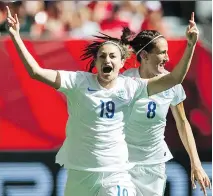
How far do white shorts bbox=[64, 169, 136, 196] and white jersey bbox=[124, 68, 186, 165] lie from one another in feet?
3.40

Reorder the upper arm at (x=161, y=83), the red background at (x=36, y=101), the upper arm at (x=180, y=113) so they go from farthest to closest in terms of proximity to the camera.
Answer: the red background at (x=36, y=101) < the upper arm at (x=180, y=113) < the upper arm at (x=161, y=83)

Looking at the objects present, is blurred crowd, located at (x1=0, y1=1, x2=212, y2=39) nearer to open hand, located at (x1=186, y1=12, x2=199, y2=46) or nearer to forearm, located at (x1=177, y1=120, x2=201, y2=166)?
forearm, located at (x1=177, y1=120, x2=201, y2=166)

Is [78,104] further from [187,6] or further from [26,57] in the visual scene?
[187,6]

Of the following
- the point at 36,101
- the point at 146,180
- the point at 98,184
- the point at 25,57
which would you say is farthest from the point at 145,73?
the point at 36,101

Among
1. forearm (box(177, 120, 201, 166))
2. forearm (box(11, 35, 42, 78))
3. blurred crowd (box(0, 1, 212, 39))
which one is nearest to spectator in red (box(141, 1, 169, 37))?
blurred crowd (box(0, 1, 212, 39))

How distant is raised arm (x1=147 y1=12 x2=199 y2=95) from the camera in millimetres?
5527

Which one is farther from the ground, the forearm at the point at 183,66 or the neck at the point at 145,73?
the forearm at the point at 183,66

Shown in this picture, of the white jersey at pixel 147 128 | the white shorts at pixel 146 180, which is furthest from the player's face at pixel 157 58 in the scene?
the white shorts at pixel 146 180

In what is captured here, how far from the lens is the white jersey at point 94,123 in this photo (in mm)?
5766

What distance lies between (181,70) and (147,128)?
135 centimetres

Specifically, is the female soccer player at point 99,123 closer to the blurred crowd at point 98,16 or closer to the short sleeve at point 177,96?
the short sleeve at point 177,96

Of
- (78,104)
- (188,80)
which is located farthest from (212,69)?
(78,104)

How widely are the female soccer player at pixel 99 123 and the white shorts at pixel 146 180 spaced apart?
1.08 metres

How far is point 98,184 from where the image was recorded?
5.79 metres
